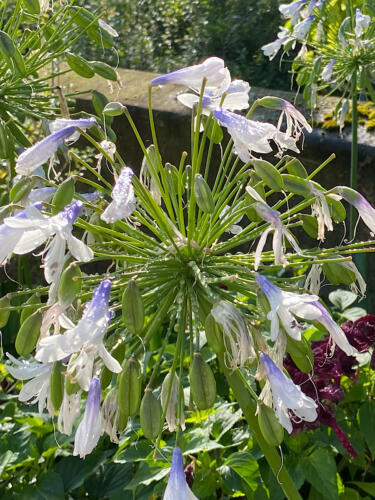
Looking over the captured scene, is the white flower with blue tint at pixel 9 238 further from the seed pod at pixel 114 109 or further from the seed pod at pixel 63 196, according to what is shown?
the seed pod at pixel 114 109

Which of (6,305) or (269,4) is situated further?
(269,4)

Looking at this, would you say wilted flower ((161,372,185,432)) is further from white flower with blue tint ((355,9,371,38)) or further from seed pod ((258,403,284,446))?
white flower with blue tint ((355,9,371,38))

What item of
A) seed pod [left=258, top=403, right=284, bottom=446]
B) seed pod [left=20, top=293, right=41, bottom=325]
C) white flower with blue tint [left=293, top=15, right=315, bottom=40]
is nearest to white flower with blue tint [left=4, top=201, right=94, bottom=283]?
seed pod [left=20, top=293, right=41, bottom=325]

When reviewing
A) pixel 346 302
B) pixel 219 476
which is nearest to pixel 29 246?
pixel 219 476

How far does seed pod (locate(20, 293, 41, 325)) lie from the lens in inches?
43.2

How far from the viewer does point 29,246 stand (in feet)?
3.15

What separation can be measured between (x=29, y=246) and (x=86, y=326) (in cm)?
13

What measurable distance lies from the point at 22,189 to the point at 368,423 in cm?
117

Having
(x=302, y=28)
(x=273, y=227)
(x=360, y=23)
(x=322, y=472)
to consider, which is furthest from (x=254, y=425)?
(x=302, y=28)

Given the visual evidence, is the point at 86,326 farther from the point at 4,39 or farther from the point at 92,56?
the point at 92,56

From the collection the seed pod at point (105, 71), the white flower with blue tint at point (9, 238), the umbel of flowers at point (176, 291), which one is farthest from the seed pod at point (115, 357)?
the seed pod at point (105, 71)

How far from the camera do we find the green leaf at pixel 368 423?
1.80 m

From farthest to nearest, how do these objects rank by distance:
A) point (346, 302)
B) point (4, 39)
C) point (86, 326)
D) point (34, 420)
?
point (346, 302) → point (34, 420) → point (4, 39) → point (86, 326)

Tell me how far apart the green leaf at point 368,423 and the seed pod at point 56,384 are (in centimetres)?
103
